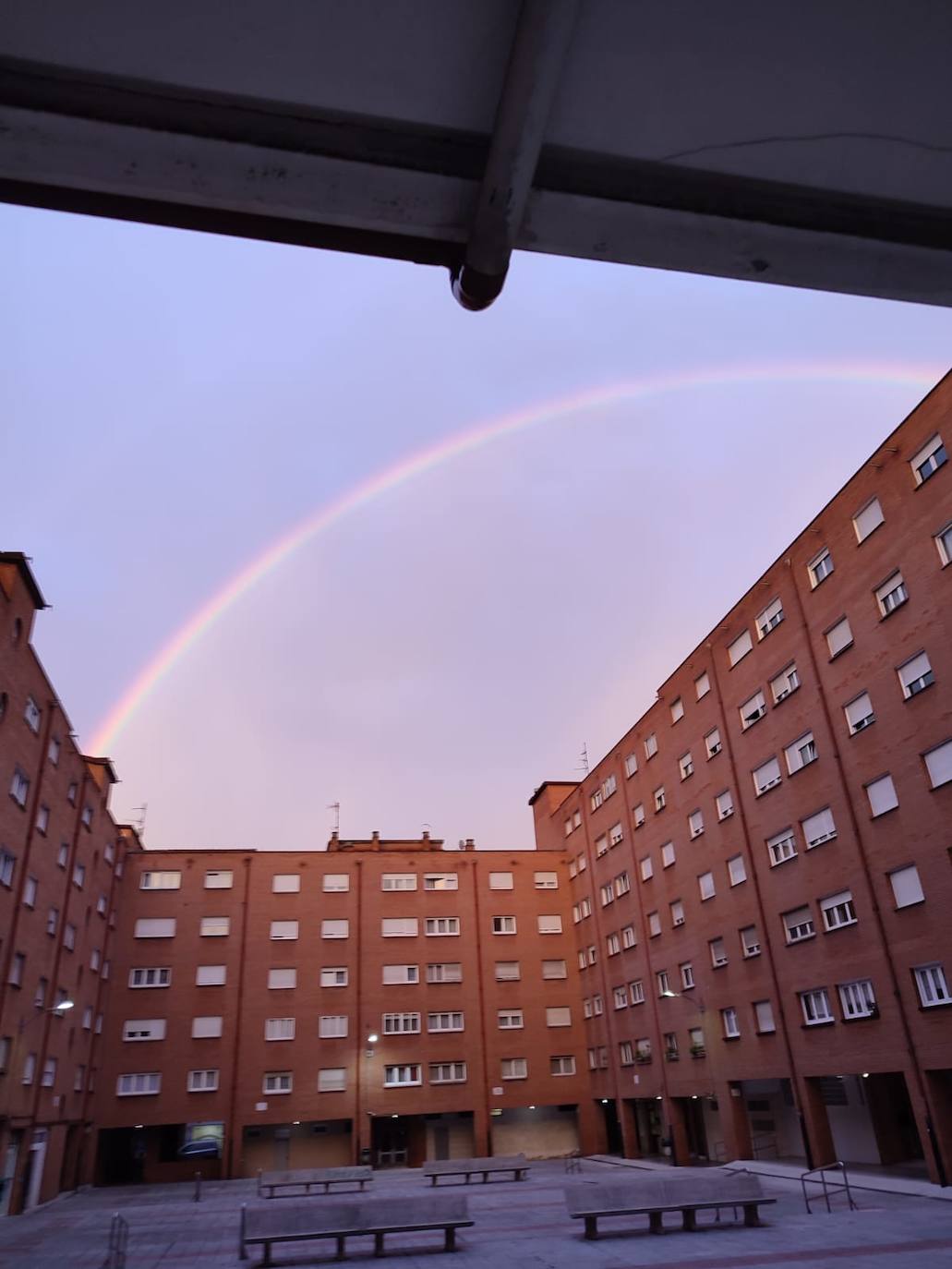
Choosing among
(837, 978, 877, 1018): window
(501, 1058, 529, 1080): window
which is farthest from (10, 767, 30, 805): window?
(501, 1058, 529, 1080): window

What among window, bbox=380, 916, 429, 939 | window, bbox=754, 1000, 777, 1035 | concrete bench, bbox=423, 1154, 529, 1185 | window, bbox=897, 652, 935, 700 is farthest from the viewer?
window, bbox=380, 916, 429, 939

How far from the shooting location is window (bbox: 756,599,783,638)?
101 feet

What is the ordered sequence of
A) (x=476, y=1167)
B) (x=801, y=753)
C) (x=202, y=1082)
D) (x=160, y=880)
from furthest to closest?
(x=160, y=880)
(x=202, y=1082)
(x=476, y=1167)
(x=801, y=753)

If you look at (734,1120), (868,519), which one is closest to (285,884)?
(734,1120)

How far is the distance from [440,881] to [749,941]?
69.8 feet

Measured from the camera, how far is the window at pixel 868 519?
2567cm

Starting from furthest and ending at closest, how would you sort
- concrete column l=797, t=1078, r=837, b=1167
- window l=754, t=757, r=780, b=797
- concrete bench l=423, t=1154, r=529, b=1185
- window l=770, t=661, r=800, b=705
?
1. concrete bench l=423, t=1154, r=529, b=1185
2. window l=754, t=757, r=780, b=797
3. window l=770, t=661, r=800, b=705
4. concrete column l=797, t=1078, r=837, b=1167

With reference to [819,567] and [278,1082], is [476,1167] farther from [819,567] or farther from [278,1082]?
[819,567]

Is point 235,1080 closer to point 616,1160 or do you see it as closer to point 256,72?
point 616,1160

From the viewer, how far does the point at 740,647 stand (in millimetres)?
33281

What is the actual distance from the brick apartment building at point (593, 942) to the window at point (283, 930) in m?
0.27

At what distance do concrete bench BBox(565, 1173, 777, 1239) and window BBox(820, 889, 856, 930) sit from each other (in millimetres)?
8920

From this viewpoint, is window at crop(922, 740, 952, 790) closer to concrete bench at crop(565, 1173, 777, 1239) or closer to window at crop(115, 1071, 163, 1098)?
concrete bench at crop(565, 1173, 777, 1239)

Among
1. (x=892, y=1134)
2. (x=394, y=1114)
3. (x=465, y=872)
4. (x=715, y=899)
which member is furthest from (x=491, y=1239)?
(x=465, y=872)
